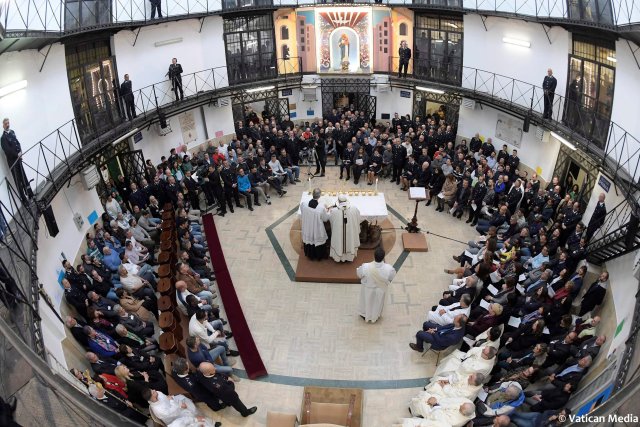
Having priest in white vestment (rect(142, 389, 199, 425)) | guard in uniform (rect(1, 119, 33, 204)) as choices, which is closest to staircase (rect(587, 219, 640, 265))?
priest in white vestment (rect(142, 389, 199, 425))

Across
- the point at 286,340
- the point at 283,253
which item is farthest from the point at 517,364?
the point at 283,253

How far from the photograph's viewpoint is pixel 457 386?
775 cm

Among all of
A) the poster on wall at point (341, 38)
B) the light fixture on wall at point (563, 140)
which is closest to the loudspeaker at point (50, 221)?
the poster on wall at point (341, 38)

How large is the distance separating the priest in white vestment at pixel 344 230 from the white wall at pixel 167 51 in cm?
840

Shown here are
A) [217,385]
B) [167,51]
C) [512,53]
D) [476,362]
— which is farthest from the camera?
[167,51]

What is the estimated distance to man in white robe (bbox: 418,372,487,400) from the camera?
7.51 meters

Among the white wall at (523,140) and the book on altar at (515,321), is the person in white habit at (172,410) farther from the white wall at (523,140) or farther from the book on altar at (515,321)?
the white wall at (523,140)

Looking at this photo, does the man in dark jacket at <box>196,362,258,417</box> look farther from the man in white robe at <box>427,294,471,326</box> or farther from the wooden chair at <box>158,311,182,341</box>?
the man in white robe at <box>427,294,471,326</box>

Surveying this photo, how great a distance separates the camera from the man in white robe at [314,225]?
37.6ft

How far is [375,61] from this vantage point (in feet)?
63.7

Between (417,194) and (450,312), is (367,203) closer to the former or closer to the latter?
A: (417,194)

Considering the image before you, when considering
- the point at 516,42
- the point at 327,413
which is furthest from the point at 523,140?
the point at 327,413

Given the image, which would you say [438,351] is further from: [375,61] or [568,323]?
[375,61]

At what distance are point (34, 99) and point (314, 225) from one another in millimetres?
7064
